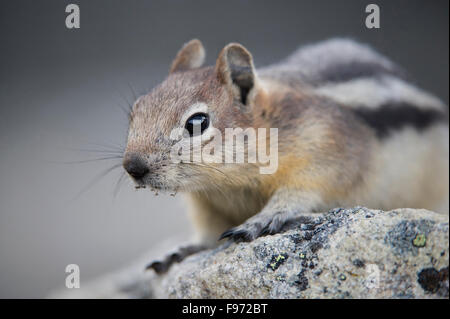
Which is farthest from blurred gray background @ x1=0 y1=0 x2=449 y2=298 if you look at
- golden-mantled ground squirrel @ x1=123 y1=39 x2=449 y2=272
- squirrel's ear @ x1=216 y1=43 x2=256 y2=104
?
squirrel's ear @ x1=216 y1=43 x2=256 y2=104

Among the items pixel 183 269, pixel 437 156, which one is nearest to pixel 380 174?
pixel 437 156

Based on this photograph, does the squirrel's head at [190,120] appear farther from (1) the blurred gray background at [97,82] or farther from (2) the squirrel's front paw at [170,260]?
(2) the squirrel's front paw at [170,260]

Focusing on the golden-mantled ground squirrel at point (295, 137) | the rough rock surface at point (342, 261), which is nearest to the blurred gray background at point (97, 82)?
the golden-mantled ground squirrel at point (295, 137)

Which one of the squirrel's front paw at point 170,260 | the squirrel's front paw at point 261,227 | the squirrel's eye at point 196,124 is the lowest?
the squirrel's front paw at point 170,260

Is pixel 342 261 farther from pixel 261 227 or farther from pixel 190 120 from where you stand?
pixel 190 120

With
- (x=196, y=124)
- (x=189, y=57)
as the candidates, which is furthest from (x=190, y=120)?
(x=189, y=57)
